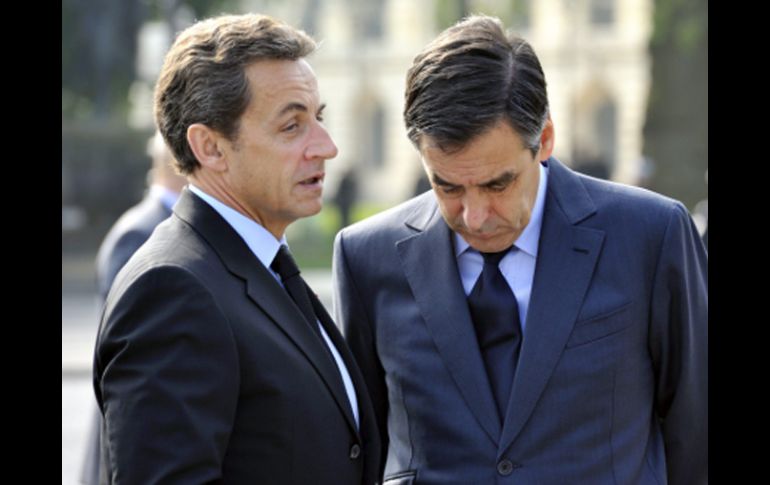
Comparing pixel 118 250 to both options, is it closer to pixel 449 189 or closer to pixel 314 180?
pixel 314 180

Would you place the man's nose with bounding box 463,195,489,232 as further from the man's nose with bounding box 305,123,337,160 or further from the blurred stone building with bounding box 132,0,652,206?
the blurred stone building with bounding box 132,0,652,206

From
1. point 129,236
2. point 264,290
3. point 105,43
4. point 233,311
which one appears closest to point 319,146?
point 264,290

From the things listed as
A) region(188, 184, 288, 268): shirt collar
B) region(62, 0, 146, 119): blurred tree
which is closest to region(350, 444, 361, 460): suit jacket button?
region(188, 184, 288, 268): shirt collar

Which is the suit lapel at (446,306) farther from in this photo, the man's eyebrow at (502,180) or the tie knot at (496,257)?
the man's eyebrow at (502,180)

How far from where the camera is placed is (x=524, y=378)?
2910 mm

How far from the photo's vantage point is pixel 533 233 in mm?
3084

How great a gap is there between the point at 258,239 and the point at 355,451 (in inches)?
20.9

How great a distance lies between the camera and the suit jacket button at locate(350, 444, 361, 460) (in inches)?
110

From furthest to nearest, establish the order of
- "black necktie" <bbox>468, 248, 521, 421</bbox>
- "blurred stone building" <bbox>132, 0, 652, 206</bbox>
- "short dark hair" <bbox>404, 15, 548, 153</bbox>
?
"blurred stone building" <bbox>132, 0, 652, 206</bbox>, "black necktie" <bbox>468, 248, 521, 421</bbox>, "short dark hair" <bbox>404, 15, 548, 153</bbox>

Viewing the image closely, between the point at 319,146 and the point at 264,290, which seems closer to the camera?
the point at 264,290

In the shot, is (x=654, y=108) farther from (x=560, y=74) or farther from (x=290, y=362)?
(x=560, y=74)

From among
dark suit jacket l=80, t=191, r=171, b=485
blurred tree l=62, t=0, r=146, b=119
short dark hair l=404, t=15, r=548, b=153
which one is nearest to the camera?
→ short dark hair l=404, t=15, r=548, b=153

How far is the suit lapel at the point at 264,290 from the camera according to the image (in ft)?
8.95
